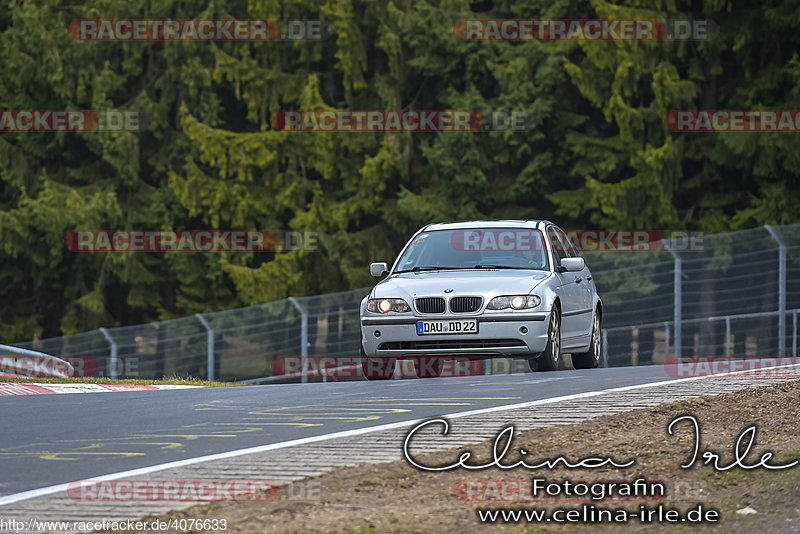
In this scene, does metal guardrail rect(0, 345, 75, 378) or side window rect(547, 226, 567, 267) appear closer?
side window rect(547, 226, 567, 267)

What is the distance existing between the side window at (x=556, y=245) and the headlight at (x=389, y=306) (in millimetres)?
2251

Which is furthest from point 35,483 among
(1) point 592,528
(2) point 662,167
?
(2) point 662,167

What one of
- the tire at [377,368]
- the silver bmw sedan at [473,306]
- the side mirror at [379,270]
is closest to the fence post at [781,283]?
the silver bmw sedan at [473,306]

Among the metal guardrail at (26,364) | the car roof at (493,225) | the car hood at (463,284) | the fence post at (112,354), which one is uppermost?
the car roof at (493,225)

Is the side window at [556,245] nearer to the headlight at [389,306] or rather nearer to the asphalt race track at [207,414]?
the asphalt race track at [207,414]

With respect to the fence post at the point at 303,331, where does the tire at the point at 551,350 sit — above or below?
above

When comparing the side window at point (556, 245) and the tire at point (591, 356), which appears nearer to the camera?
the side window at point (556, 245)

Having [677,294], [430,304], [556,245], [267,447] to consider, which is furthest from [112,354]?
[267,447]

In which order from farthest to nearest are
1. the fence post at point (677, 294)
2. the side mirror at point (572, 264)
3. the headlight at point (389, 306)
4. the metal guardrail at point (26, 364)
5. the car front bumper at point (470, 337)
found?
the fence post at point (677, 294)
the metal guardrail at point (26, 364)
the side mirror at point (572, 264)
the headlight at point (389, 306)
the car front bumper at point (470, 337)

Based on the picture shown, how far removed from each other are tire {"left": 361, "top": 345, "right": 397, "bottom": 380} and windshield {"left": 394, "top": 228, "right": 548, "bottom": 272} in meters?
1.13

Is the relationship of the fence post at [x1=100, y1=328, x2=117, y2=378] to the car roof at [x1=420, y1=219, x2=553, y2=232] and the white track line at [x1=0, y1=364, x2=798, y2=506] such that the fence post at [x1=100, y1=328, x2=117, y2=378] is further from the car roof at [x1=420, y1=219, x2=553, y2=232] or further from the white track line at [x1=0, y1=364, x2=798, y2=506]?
the white track line at [x1=0, y1=364, x2=798, y2=506]

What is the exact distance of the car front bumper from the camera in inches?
523

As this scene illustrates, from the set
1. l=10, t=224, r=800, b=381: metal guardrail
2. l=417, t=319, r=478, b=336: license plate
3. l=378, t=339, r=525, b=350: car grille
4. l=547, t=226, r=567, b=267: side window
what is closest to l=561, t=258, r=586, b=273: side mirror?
l=547, t=226, r=567, b=267: side window

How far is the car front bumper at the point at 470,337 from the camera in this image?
13.3 metres
